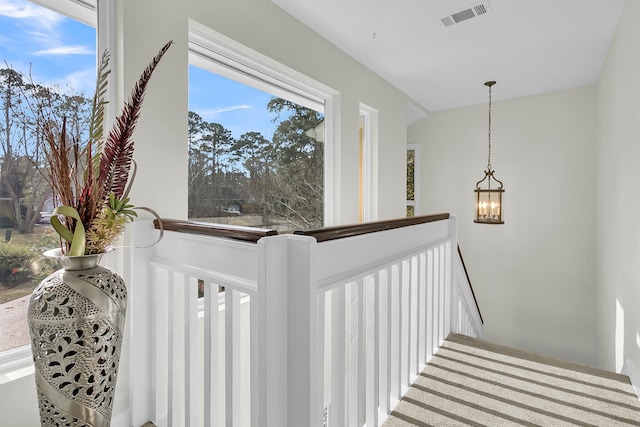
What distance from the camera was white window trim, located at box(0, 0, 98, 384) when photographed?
4.13 ft

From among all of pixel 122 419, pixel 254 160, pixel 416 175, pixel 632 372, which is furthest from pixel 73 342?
pixel 416 175

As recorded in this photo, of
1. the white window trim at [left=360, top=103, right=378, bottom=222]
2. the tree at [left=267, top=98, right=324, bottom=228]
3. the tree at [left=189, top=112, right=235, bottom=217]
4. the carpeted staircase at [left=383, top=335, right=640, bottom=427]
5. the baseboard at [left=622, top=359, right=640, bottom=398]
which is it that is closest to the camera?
the carpeted staircase at [left=383, top=335, right=640, bottom=427]

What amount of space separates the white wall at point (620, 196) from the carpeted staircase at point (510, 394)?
1.55 ft

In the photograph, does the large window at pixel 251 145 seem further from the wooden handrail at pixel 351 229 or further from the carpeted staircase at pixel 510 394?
the carpeted staircase at pixel 510 394

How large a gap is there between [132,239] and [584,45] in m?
3.61

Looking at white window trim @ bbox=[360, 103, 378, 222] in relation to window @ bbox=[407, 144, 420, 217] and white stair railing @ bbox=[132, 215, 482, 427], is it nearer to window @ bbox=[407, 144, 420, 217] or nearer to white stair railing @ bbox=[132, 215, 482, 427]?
white stair railing @ bbox=[132, 215, 482, 427]

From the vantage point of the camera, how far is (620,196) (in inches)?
98.8

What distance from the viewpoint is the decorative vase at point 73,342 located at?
3.25 ft

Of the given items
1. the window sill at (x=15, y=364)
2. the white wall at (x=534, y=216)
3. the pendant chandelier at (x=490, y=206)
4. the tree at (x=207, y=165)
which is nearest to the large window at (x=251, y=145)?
the tree at (x=207, y=165)

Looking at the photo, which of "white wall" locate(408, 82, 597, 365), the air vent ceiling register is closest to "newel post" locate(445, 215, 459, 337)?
the air vent ceiling register

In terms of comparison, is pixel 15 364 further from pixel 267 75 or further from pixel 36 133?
pixel 267 75

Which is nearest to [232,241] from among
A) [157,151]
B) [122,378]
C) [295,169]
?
[157,151]

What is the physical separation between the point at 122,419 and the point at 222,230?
106 cm

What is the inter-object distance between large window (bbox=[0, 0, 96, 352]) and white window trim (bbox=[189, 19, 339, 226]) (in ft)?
2.10
